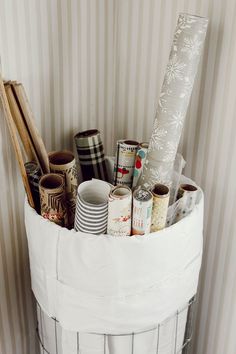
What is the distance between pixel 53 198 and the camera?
0.88m

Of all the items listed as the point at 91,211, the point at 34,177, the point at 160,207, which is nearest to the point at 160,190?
the point at 160,207

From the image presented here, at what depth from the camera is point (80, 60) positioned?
1089mm

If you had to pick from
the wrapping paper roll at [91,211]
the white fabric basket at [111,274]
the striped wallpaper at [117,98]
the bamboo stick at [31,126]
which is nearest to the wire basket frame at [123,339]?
the white fabric basket at [111,274]

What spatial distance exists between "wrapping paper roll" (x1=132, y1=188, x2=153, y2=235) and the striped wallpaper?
0.86ft

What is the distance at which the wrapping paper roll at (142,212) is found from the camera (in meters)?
0.84

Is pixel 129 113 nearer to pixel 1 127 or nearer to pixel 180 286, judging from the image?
pixel 1 127

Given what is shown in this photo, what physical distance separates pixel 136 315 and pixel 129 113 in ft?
1.76

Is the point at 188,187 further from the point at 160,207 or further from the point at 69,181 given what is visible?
the point at 69,181

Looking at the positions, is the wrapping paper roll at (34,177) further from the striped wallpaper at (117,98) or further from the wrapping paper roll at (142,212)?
the wrapping paper roll at (142,212)

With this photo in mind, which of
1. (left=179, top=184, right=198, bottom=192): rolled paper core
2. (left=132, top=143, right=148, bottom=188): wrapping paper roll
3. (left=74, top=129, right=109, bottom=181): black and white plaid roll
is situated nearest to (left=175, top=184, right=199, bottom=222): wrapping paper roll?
(left=179, top=184, right=198, bottom=192): rolled paper core

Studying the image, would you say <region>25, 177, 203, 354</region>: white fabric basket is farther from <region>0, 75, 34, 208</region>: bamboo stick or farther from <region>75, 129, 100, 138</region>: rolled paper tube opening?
<region>75, 129, 100, 138</region>: rolled paper tube opening

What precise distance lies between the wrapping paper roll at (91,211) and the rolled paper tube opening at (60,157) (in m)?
0.13

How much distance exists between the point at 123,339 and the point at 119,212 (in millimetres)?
295

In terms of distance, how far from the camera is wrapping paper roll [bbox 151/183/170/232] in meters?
0.88
